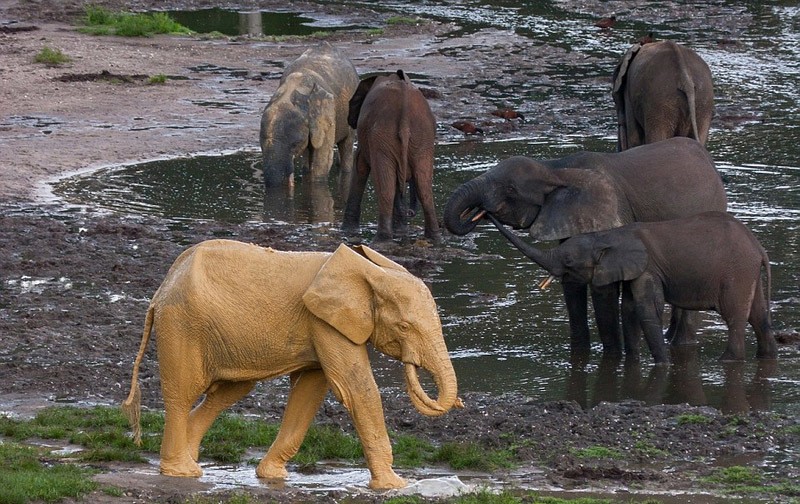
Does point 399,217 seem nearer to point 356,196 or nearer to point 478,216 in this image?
point 356,196

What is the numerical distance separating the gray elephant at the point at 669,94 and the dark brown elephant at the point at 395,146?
2.40 metres

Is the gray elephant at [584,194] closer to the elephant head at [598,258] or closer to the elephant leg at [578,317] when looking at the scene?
the elephant leg at [578,317]

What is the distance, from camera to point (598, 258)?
10.5m

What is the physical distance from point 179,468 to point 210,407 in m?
0.46

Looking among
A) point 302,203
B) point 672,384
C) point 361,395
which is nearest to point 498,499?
point 361,395

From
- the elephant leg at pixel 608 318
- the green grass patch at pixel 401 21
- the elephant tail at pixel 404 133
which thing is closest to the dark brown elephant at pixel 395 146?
the elephant tail at pixel 404 133

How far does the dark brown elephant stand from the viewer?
14680 mm

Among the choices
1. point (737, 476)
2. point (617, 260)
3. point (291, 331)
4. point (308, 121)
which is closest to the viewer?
point (291, 331)

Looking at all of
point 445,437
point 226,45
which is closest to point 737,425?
point 445,437

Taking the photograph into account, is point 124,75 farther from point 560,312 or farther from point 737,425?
point 737,425

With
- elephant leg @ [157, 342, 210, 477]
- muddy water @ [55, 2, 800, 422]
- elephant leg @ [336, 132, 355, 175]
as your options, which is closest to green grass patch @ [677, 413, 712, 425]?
muddy water @ [55, 2, 800, 422]

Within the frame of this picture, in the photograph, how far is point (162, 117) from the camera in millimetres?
21359

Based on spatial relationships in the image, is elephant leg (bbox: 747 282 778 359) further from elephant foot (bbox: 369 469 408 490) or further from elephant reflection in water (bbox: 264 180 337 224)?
elephant reflection in water (bbox: 264 180 337 224)

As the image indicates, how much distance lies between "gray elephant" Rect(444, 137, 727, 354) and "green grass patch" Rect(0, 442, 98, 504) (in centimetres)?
479
